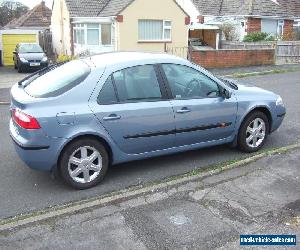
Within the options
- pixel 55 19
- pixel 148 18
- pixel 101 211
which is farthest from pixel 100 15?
pixel 101 211

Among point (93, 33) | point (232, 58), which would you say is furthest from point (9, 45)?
point (232, 58)

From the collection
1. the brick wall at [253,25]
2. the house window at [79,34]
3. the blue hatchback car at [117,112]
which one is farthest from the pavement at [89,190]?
the brick wall at [253,25]

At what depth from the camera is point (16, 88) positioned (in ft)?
17.6

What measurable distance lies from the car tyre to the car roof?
1453mm

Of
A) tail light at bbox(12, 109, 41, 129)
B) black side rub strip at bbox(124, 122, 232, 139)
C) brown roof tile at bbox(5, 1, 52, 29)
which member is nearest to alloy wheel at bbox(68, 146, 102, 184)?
black side rub strip at bbox(124, 122, 232, 139)

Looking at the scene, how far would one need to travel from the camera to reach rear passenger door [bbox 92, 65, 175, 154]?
4875 mm

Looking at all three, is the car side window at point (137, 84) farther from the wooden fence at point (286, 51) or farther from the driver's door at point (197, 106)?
the wooden fence at point (286, 51)

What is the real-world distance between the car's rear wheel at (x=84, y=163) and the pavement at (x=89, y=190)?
0.42 feet

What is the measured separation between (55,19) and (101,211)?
2856 cm

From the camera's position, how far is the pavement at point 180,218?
3.75 meters

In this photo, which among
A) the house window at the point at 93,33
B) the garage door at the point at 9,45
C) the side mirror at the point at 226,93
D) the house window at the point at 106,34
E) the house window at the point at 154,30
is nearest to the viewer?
the side mirror at the point at 226,93

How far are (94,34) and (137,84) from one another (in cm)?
1977

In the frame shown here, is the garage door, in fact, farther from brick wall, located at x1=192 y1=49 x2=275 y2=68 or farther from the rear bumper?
the rear bumper

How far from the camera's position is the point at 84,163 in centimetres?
482
